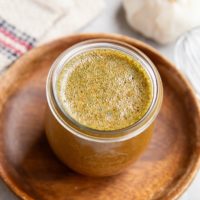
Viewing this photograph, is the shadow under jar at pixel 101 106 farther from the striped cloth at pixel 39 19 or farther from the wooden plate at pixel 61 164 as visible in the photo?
the striped cloth at pixel 39 19

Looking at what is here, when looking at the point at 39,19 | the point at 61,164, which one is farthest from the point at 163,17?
the point at 61,164

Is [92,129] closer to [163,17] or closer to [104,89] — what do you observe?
[104,89]

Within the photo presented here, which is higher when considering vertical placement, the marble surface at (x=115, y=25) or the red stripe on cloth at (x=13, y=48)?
the red stripe on cloth at (x=13, y=48)

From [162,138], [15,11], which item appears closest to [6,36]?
[15,11]

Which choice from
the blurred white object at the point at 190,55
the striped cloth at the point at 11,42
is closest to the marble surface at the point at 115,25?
the blurred white object at the point at 190,55

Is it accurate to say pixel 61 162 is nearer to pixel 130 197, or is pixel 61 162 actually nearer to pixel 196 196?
pixel 130 197

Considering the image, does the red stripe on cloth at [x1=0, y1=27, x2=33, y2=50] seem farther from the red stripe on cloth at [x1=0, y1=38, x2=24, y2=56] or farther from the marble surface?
the marble surface

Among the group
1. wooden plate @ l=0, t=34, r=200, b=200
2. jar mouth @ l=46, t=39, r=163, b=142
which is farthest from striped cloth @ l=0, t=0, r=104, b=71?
jar mouth @ l=46, t=39, r=163, b=142
